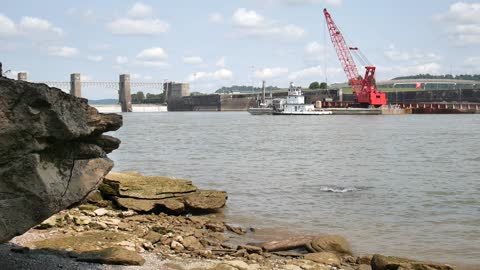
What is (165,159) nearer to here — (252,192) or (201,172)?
(201,172)

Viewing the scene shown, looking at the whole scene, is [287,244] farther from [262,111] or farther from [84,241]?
[262,111]

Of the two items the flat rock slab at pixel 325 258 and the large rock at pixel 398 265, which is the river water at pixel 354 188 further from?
the large rock at pixel 398 265

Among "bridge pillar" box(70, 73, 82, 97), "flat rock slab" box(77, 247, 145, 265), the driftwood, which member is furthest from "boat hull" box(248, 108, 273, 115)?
"flat rock slab" box(77, 247, 145, 265)

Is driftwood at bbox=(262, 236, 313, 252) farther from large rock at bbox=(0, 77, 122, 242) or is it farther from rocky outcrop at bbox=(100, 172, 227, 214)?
large rock at bbox=(0, 77, 122, 242)

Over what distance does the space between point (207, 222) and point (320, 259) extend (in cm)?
389

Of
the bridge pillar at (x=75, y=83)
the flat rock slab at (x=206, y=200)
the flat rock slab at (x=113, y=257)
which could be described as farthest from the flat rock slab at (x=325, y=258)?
the bridge pillar at (x=75, y=83)

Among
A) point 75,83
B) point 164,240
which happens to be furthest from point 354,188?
point 75,83

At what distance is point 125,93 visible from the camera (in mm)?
190750

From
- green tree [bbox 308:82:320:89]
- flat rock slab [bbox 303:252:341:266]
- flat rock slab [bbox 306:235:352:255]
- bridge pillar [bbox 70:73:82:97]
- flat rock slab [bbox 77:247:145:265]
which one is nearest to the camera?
flat rock slab [bbox 77:247:145:265]

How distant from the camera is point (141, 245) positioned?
9.66 m

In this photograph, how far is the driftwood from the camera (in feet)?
35.1

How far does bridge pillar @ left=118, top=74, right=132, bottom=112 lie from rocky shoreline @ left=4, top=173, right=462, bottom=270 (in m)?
179

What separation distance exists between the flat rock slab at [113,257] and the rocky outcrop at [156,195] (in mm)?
4639

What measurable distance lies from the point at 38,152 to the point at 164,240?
4.89m
